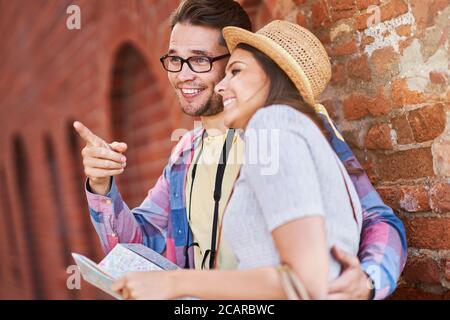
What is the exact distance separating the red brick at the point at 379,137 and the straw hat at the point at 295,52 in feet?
1.44

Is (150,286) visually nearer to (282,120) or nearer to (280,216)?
(280,216)

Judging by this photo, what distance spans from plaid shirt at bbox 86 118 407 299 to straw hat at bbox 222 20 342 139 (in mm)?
202

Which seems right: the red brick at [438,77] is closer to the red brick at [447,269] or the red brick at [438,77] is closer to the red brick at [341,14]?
the red brick at [341,14]

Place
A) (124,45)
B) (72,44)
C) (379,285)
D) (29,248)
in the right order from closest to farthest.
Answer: (379,285) < (124,45) < (72,44) < (29,248)

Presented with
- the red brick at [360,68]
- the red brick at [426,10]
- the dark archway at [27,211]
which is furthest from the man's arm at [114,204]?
the dark archway at [27,211]

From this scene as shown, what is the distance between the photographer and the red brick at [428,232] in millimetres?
1979

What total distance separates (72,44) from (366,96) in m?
3.37

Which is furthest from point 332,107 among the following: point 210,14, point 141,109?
point 141,109

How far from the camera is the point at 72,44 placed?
507 centimetres

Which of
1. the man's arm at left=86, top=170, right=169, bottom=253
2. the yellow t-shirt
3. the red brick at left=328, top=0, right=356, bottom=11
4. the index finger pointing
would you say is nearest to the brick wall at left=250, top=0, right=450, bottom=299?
the red brick at left=328, top=0, right=356, bottom=11

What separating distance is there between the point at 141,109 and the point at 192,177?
220 centimetres
